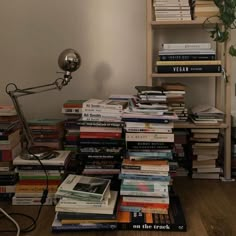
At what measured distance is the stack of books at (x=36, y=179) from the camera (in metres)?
1.54

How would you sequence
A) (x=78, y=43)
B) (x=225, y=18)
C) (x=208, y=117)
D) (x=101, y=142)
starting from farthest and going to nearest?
(x=78, y=43) → (x=208, y=117) → (x=225, y=18) → (x=101, y=142)

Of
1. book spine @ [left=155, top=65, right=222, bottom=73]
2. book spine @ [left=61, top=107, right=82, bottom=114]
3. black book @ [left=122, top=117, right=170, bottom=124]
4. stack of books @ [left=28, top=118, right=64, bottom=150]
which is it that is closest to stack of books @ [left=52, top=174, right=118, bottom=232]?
black book @ [left=122, top=117, right=170, bottom=124]

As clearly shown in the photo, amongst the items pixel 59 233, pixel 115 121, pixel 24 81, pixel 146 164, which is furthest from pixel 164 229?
→ pixel 24 81

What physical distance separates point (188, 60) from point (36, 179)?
100 centimetres

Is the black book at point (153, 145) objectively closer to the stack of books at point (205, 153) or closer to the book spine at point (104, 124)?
the book spine at point (104, 124)

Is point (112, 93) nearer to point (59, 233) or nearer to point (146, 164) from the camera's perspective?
point (146, 164)

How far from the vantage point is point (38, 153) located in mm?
1606

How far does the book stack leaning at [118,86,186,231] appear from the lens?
131cm

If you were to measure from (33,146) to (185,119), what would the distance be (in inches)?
33.2

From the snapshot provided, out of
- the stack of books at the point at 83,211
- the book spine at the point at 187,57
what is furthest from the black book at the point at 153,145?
the book spine at the point at 187,57

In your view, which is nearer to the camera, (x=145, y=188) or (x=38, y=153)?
(x=145, y=188)

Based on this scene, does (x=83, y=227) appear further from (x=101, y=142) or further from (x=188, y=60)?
(x=188, y=60)

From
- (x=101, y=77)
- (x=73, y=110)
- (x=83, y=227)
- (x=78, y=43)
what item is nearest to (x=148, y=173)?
(x=83, y=227)

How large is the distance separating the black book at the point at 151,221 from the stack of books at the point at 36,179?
37 centimetres
